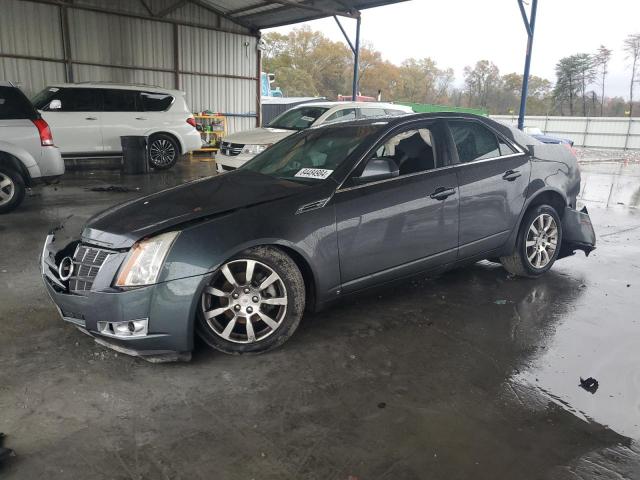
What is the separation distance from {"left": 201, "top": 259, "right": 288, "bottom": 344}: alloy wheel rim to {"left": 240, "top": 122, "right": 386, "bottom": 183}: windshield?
2.71ft

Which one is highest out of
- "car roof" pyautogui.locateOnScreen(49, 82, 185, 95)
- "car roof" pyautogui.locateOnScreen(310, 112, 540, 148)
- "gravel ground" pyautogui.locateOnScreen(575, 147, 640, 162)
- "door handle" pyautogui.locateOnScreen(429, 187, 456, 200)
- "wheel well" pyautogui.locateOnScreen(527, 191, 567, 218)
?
"car roof" pyautogui.locateOnScreen(49, 82, 185, 95)

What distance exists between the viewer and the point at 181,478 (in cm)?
209

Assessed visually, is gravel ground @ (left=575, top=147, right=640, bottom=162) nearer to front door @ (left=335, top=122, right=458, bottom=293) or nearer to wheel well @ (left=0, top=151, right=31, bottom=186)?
front door @ (left=335, top=122, right=458, bottom=293)

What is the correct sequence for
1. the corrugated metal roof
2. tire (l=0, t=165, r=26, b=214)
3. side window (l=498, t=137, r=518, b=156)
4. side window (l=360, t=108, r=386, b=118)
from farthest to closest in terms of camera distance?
1. the corrugated metal roof
2. side window (l=360, t=108, r=386, b=118)
3. tire (l=0, t=165, r=26, b=214)
4. side window (l=498, t=137, r=518, b=156)

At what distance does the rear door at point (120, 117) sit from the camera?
38.2 ft

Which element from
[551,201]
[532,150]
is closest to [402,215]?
[532,150]

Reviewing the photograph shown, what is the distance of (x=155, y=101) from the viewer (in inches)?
482

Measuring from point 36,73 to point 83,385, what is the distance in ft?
44.6

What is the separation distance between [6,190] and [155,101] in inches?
233

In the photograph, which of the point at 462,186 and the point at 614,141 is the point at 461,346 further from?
the point at 614,141

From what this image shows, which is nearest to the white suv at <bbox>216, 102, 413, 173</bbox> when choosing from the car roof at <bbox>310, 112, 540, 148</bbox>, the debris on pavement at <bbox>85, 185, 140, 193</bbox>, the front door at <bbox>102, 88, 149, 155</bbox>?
the debris on pavement at <bbox>85, 185, 140, 193</bbox>

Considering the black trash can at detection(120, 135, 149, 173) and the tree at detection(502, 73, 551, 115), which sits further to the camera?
the tree at detection(502, 73, 551, 115)

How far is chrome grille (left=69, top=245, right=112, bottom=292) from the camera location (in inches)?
113

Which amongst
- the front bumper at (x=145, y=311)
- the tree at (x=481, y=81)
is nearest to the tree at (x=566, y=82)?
the tree at (x=481, y=81)
